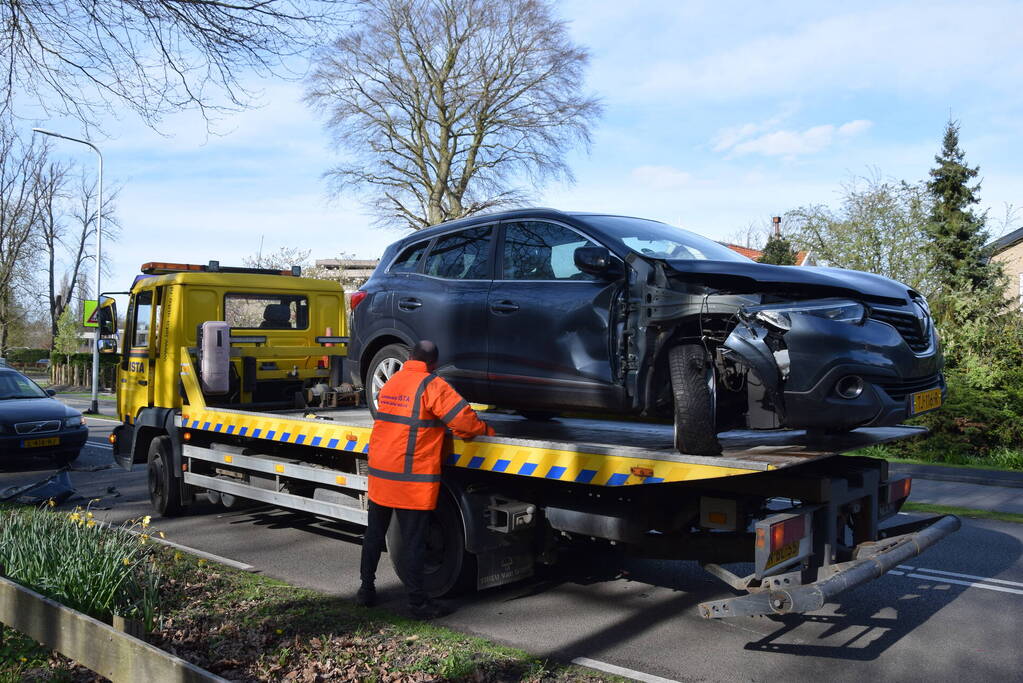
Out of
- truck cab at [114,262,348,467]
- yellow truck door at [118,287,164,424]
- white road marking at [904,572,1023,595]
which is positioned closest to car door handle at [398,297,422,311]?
truck cab at [114,262,348,467]

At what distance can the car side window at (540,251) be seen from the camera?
5590 millimetres

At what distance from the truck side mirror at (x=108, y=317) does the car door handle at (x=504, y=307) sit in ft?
19.5

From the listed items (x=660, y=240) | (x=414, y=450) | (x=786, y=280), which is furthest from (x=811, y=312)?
(x=414, y=450)

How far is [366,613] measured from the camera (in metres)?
5.38

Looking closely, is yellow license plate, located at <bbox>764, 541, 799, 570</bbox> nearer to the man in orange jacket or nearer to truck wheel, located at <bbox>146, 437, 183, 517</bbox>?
the man in orange jacket

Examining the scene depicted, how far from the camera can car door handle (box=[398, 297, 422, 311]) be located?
656 centimetres

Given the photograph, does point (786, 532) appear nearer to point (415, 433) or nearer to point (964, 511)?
point (415, 433)

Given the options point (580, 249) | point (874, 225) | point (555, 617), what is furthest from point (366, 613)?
point (874, 225)

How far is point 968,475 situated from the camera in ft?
37.9

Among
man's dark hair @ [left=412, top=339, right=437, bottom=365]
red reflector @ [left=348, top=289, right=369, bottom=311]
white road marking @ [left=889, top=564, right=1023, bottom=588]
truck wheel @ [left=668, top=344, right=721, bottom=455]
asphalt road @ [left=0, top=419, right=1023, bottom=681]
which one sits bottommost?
asphalt road @ [left=0, top=419, right=1023, bottom=681]

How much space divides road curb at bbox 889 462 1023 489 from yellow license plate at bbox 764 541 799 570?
735 centimetres

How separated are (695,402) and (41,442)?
10285 millimetres

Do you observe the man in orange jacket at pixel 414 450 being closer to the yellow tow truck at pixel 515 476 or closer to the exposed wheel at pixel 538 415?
the yellow tow truck at pixel 515 476

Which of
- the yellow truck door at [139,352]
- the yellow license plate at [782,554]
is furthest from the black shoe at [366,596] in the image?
the yellow truck door at [139,352]
